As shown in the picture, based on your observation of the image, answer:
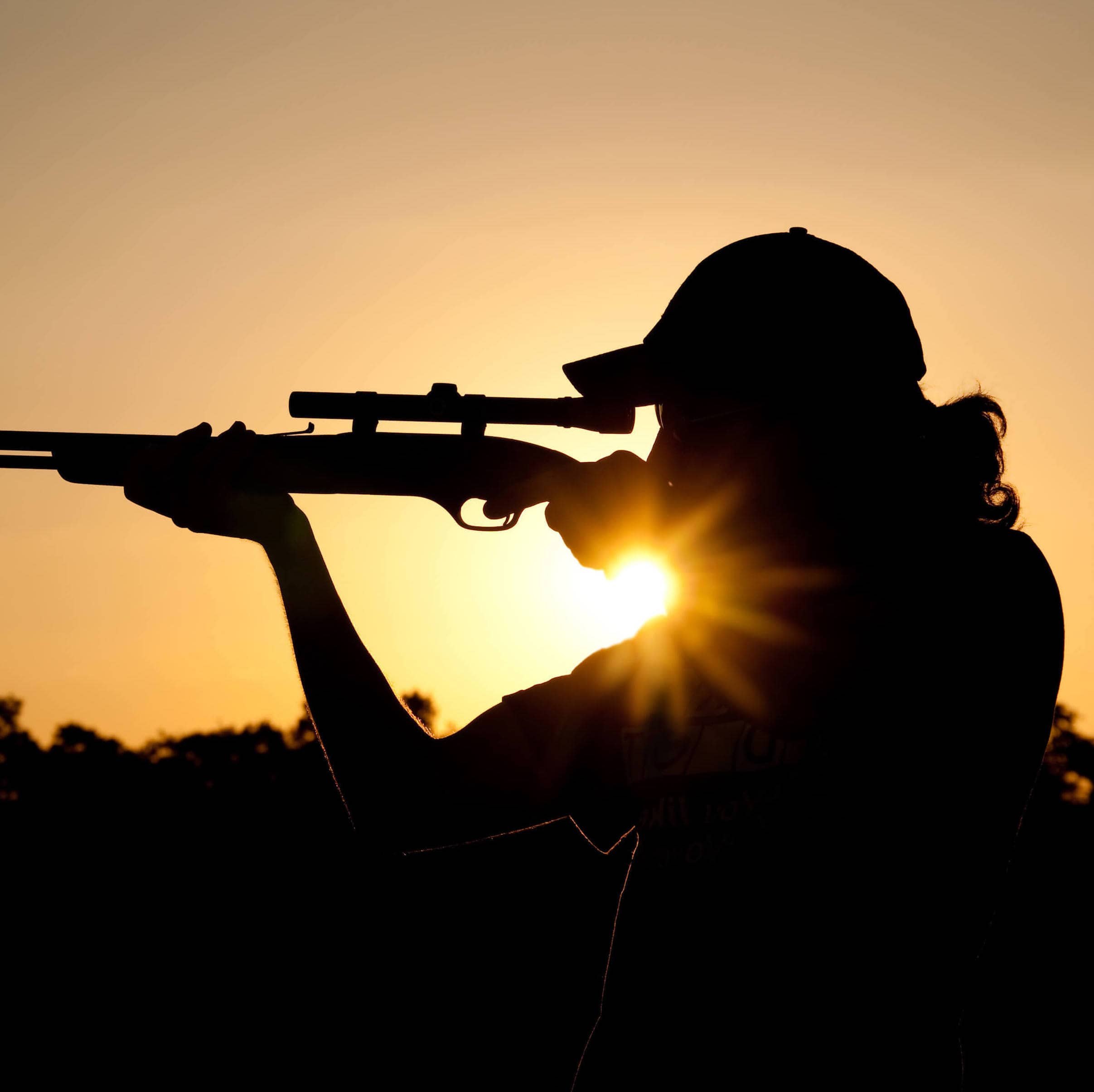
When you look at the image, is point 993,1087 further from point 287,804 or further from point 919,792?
point 919,792

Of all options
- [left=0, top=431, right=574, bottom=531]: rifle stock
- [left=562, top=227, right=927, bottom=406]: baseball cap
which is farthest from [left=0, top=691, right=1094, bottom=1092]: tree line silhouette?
[left=562, top=227, right=927, bottom=406]: baseball cap

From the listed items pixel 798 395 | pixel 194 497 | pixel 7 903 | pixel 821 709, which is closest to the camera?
pixel 821 709

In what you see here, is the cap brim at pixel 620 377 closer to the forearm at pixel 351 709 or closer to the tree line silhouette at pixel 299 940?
the forearm at pixel 351 709

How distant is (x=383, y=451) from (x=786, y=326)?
178 centimetres

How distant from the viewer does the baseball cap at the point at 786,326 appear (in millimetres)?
2869

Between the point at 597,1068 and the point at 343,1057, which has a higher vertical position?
the point at 597,1068

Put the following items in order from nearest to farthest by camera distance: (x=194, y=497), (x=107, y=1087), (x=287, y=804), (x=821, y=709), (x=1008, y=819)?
(x=1008, y=819) < (x=821, y=709) < (x=194, y=497) < (x=107, y=1087) < (x=287, y=804)

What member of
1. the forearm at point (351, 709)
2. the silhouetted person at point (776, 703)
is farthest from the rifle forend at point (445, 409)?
the forearm at point (351, 709)

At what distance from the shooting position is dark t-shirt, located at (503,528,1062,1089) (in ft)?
7.00

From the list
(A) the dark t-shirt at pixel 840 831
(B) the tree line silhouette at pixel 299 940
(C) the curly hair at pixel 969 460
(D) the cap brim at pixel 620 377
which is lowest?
(B) the tree line silhouette at pixel 299 940

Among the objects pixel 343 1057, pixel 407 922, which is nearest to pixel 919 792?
pixel 407 922

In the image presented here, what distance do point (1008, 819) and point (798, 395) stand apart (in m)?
1.24

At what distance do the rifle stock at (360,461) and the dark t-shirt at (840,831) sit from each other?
1.55 meters

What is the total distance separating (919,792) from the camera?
2.21 metres
